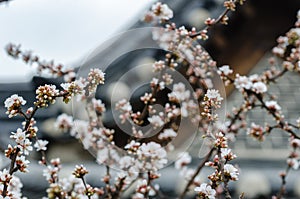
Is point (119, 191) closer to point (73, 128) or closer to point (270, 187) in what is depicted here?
point (73, 128)

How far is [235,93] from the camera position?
4.19m

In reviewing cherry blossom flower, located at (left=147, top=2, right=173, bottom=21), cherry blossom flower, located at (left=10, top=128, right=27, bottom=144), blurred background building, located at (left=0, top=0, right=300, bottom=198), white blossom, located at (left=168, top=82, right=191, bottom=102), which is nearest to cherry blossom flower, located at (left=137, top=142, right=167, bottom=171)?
cherry blossom flower, located at (left=10, top=128, right=27, bottom=144)

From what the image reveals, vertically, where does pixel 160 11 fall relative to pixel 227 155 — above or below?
above

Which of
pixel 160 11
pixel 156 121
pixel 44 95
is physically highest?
pixel 160 11

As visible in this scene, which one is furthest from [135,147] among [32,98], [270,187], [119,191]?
[32,98]

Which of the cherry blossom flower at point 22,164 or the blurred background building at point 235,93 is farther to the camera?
the blurred background building at point 235,93

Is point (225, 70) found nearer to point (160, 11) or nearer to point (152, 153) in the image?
point (160, 11)

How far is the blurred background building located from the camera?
8.61 ft

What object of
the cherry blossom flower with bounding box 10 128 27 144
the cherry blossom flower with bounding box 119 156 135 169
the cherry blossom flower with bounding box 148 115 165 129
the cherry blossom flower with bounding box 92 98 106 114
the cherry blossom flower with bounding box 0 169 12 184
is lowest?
the cherry blossom flower with bounding box 0 169 12 184

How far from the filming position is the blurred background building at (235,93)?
262 cm

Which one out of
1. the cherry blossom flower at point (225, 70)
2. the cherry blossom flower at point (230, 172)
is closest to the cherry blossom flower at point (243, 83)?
the cherry blossom flower at point (225, 70)

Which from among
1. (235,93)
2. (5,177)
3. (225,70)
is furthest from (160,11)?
(235,93)

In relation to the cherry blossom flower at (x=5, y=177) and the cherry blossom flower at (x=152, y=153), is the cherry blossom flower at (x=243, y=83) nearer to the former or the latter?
the cherry blossom flower at (x=152, y=153)

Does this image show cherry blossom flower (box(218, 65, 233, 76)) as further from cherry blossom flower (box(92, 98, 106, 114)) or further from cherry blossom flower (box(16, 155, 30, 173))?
cherry blossom flower (box(16, 155, 30, 173))
